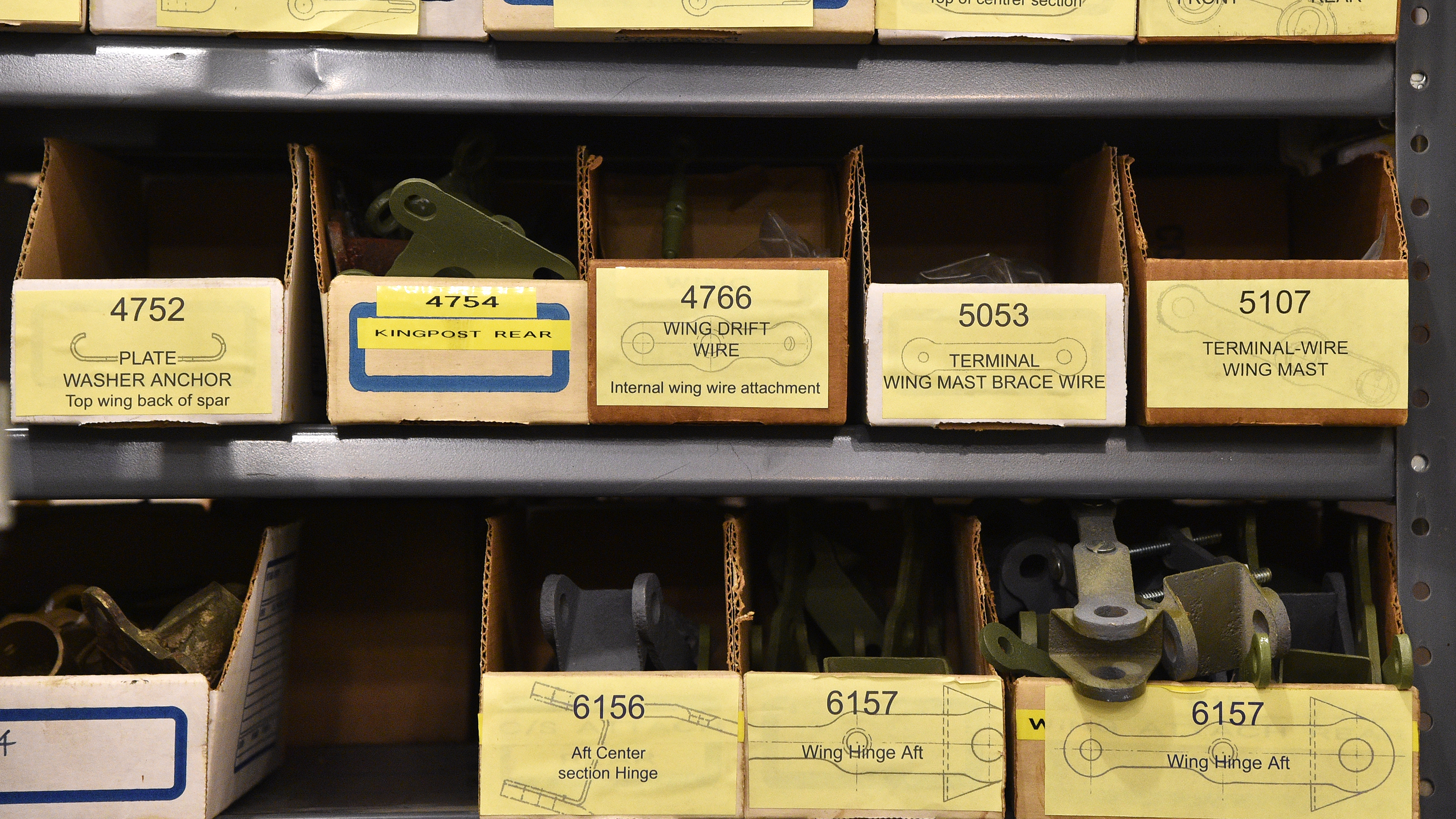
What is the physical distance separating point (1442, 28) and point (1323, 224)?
0.79ft

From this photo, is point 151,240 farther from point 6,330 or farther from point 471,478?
point 471,478

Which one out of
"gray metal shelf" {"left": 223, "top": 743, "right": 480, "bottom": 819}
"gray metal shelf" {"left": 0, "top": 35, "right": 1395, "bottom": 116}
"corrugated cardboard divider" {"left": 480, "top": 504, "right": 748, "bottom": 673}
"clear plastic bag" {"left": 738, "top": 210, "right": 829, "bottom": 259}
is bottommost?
"gray metal shelf" {"left": 223, "top": 743, "right": 480, "bottom": 819}

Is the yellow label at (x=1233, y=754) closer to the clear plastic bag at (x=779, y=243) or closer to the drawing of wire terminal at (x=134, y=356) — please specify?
the clear plastic bag at (x=779, y=243)

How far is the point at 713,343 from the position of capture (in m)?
0.82

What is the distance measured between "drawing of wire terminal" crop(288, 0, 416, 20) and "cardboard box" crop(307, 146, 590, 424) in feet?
0.82

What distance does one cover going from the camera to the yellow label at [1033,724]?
0.81 meters

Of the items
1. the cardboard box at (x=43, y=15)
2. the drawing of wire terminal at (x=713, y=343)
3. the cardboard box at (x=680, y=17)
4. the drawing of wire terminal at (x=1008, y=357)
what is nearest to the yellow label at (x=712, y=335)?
the drawing of wire terminal at (x=713, y=343)

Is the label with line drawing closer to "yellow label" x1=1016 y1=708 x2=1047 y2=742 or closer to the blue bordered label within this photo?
"yellow label" x1=1016 y1=708 x2=1047 y2=742

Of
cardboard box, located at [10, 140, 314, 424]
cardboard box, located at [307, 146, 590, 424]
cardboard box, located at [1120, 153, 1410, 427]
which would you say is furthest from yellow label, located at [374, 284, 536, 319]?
cardboard box, located at [1120, 153, 1410, 427]

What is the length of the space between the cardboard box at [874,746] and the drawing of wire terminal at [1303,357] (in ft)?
1.29

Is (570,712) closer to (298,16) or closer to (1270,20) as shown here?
(298,16)

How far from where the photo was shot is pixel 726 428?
85 cm

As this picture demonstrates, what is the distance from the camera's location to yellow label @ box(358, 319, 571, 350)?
0.82 m

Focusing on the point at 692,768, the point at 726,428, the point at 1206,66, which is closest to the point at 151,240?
the point at 726,428
